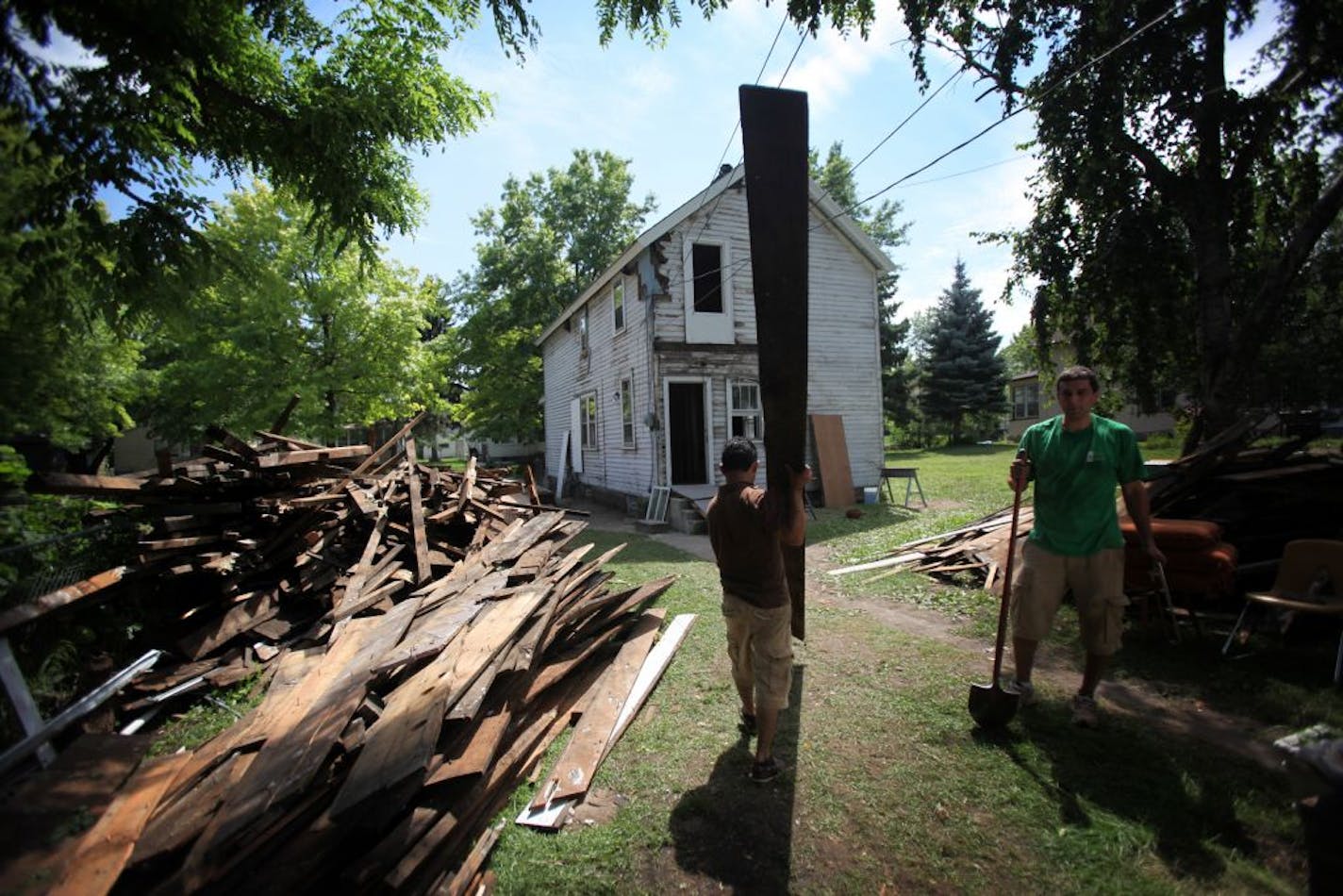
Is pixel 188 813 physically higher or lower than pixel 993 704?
higher

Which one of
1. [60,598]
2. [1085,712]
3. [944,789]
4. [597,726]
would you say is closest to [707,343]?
[597,726]

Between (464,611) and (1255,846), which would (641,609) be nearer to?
(464,611)

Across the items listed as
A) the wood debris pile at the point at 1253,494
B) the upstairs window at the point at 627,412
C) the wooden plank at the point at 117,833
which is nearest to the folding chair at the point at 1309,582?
the wood debris pile at the point at 1253,494

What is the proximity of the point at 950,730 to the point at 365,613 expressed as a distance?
4.78m

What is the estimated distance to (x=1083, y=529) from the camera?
3.47 m

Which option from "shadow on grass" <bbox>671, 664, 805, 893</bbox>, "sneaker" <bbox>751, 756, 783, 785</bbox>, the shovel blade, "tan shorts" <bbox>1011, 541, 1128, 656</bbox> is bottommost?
"shadow on grass" <bbox>671, 664, 805, 893</bbox>

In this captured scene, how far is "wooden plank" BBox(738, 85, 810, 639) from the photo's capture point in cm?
339

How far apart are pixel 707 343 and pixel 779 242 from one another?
32.0 feet

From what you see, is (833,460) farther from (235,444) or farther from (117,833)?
(117,833)

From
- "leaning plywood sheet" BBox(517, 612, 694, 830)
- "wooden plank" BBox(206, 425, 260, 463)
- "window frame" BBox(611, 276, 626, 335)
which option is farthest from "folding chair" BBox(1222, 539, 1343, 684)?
"window frame" BBox(611, 276, 626, 335)

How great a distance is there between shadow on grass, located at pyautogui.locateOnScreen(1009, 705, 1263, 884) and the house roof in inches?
456

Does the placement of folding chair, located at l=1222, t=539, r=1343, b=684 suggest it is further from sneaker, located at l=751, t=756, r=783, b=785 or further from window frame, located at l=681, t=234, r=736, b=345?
window frame, located at l=681, t=234, r=736, b=345

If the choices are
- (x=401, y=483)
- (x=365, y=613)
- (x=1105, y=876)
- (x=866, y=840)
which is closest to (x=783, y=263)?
(x=866, y=840)

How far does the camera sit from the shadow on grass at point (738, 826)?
252 centimetres
